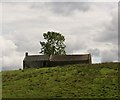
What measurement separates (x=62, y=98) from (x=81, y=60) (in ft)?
205

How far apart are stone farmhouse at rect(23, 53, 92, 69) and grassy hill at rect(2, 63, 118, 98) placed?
129ft

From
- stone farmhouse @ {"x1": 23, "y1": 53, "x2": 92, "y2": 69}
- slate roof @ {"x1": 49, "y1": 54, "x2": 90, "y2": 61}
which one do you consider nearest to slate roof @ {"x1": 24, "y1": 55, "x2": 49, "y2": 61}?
stone farmhouse @ {"x1": 23, "y1": 53, "x2": 92, "y2": 69}

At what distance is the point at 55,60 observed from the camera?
102375 mm

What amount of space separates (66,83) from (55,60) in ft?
172

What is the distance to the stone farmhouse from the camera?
4021 inches

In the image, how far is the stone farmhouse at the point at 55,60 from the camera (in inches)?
4021

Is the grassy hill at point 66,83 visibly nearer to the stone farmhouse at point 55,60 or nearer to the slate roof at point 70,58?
the stone farmhouse at point 55,60

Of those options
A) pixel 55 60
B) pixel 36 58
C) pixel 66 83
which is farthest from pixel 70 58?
pixel 66 83

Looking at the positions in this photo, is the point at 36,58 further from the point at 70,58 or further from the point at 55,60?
the point at 70,58

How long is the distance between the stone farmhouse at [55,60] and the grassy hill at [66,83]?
39392mm

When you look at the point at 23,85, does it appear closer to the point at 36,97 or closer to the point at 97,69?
the point at 36,97

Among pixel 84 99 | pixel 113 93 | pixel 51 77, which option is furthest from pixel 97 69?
pixel 84 99

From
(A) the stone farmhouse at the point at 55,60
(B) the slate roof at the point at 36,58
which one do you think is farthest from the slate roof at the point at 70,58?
(B) the slate roof at the point at 36,58

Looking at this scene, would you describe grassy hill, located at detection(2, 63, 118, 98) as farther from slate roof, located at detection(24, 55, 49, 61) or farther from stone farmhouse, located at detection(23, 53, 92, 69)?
slate roof, located at detection(24, 55, 49, 61)
